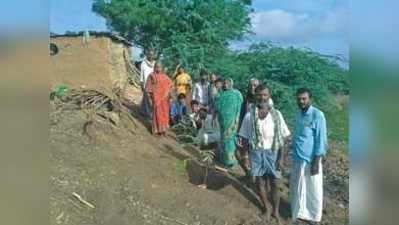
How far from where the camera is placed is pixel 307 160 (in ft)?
17.1

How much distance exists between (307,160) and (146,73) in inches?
53.1

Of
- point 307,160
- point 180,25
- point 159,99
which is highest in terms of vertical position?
point 180,25

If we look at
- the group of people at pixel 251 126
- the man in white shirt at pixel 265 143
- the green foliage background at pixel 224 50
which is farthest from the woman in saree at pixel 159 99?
the man in white shirt at pixel 265 143

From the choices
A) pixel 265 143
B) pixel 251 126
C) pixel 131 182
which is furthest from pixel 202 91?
pixel 131 182

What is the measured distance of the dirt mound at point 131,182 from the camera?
17.9 ft

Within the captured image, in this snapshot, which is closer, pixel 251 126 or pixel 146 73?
pixel 251 126

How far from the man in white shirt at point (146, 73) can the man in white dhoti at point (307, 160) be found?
112 cm

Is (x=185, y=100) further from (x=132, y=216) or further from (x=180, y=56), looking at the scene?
(x=132, y=216)

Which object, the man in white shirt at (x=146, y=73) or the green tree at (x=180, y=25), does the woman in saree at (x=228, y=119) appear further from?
the man in white shirt at (x=146, y=73)

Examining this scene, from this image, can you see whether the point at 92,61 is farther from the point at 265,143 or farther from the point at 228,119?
the point at 265,143
